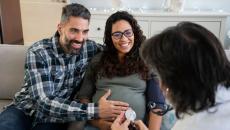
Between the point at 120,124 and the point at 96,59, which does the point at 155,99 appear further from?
the point at 96,59

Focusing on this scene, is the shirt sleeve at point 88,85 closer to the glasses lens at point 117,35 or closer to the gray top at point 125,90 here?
the gray top at point 125,90

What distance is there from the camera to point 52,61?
5.49 ft

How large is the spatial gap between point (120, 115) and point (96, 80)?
0.38 meters

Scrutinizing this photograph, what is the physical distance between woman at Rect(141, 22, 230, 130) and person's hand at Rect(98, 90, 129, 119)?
63 centimetres

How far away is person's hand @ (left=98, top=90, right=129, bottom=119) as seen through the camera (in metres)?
1.48

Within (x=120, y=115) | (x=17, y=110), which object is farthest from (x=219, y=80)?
(x=17, y=110)

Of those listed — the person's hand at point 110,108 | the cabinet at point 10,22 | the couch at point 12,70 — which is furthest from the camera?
the cabinet at point 10,22

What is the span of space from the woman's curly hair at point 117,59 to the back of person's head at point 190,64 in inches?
30.0

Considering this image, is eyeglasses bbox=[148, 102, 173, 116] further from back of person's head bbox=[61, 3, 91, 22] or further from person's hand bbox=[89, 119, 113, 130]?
back of person's head bbox=[61, 3, 91, 22]

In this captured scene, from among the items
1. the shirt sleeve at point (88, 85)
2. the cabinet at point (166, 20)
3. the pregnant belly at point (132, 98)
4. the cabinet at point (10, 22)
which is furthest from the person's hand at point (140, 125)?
the cabinet at point (10, 22)

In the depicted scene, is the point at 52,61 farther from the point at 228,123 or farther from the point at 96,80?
the point at 228,123

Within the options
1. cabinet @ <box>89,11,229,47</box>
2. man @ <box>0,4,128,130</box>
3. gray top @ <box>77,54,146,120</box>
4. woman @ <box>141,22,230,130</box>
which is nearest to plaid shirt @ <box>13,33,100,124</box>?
man @ <box>0,4,128,130</box>

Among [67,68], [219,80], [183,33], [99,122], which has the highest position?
[183,33]

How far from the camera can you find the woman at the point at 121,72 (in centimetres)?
160
